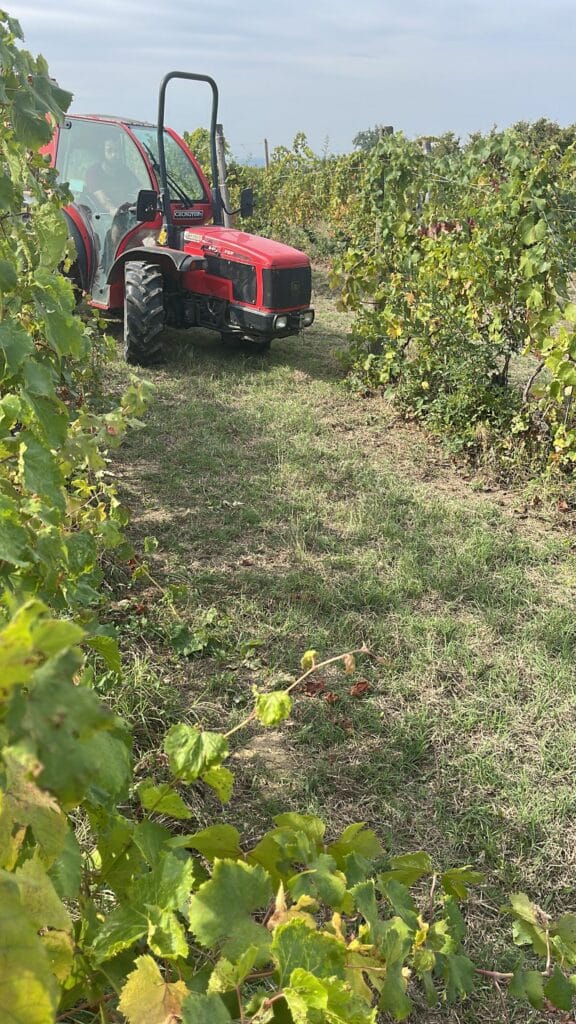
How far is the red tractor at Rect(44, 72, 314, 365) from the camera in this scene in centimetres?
593

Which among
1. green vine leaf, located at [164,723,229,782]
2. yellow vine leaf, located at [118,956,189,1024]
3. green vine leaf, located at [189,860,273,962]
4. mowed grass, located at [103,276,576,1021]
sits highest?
green vine leaf, located at [164,723,229,782]

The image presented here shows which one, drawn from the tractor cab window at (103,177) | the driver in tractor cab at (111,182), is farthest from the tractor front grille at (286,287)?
the driver in tractor cab at (111,182)

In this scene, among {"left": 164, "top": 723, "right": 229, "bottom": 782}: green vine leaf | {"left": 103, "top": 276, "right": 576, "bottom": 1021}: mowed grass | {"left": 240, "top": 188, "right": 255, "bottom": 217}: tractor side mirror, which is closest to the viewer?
{"left": 164, "top": 723, "right": 229, "bottom": 782}: green vine leaf

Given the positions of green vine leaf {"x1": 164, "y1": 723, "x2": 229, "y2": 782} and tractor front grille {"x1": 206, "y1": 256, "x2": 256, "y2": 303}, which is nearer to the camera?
green vine leaf {"x1": 164, "y1": 723, "x2": 229, "y2": 782}

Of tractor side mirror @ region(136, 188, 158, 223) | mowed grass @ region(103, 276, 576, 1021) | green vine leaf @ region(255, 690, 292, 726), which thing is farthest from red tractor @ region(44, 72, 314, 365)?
green vine leaf @ region(255, 690, 292, 726)

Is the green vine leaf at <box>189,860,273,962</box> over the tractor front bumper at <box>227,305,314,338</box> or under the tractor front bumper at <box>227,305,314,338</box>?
under

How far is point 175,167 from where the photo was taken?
6484 millimetres

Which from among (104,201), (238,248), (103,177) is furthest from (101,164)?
(238,248)

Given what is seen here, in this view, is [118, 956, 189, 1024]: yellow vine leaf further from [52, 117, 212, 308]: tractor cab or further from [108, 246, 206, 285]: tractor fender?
[52, 117, 212, 308]: tractor cab

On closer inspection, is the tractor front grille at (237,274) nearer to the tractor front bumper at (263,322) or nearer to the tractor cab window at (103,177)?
the tractor front bumper at (263,322)

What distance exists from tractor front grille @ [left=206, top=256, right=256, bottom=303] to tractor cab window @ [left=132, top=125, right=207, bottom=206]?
83 centimetres

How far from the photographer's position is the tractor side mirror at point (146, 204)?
5.75 metres

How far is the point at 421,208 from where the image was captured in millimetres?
5832

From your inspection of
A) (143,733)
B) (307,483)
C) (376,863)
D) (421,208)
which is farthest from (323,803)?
(421,208)
